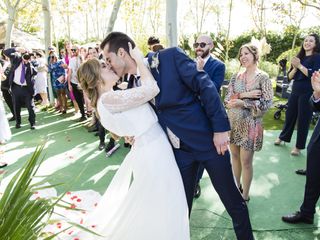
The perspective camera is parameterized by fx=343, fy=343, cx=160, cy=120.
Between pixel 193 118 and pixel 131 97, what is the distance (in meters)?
0.47

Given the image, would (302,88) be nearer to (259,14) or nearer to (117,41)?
(117,41)

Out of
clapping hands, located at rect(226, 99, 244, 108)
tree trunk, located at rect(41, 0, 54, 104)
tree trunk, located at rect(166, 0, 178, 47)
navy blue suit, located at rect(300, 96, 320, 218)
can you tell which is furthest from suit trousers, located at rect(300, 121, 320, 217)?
tree trunk, located at rect(41, 0, 54, 104)

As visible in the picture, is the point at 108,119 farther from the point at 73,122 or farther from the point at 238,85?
the point at 73,122

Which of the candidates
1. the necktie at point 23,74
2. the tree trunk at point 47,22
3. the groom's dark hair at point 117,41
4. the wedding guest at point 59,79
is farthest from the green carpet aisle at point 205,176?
the tree trunk at point 47,22

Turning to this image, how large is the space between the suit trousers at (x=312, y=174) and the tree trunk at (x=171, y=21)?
9.42 ft

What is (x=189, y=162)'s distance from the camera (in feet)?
8.64

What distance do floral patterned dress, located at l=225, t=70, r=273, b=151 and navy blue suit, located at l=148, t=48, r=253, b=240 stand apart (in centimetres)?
114

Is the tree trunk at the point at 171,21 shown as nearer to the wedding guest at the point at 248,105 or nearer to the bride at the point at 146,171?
the wedding guest at the point at 248,105

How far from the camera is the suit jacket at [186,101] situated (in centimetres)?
236

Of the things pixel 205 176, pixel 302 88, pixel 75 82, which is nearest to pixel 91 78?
pixel 205 176

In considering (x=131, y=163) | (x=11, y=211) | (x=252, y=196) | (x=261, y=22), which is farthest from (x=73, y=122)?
(x=261, y=22)

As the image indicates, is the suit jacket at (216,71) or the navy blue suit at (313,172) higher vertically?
the suit jacket at (216,71)

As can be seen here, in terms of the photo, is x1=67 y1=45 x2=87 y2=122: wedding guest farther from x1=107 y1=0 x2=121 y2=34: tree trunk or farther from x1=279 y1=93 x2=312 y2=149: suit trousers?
x1=279 y1=93 x2=312 y2=149: suit trousers

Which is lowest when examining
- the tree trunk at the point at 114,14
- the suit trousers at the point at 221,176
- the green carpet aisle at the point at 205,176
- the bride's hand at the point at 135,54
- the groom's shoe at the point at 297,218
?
the green carpet aisle at the point at 205,176
